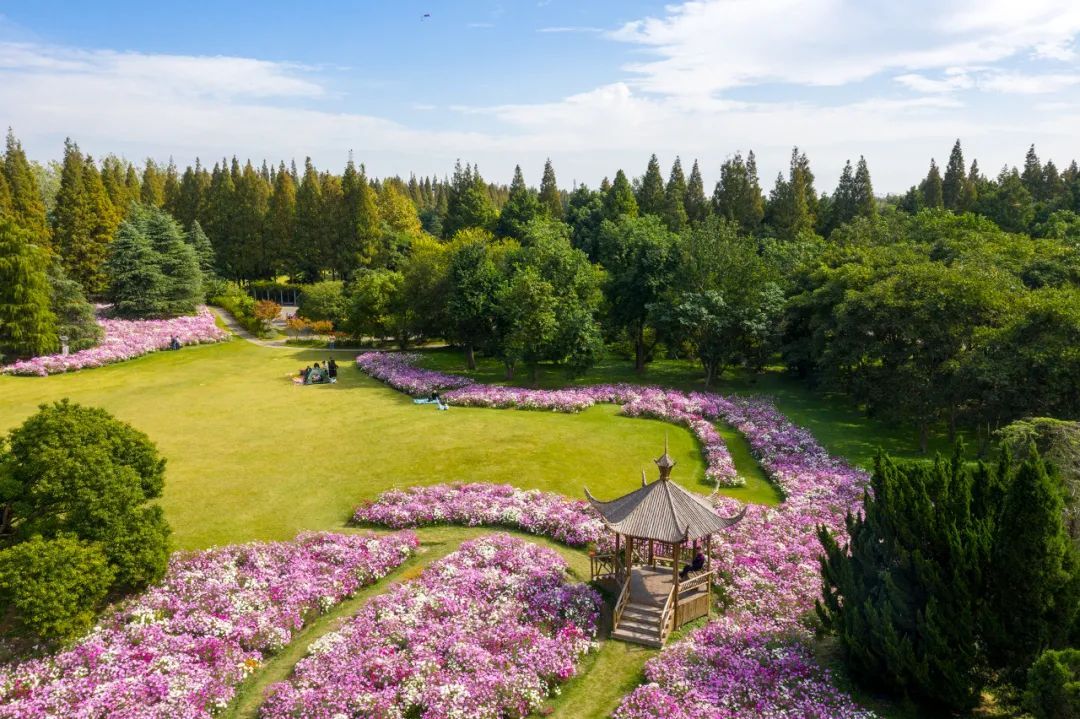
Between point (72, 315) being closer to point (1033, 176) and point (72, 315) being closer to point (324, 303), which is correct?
point (324, 303)

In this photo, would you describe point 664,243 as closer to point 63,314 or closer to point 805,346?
point 805,346

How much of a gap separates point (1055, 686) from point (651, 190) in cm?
8291

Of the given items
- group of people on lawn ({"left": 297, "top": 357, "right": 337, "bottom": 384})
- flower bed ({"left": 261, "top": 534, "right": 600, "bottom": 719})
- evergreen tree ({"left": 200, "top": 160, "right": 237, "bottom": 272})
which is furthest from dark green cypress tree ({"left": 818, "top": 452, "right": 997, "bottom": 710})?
evergreen tree ({"left": 200, "top": 160, "right": 237, "bottom": 272})

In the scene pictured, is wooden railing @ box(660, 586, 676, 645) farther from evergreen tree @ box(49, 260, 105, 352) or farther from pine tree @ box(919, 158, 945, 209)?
pine tree @ box(919, 158, 945, 209)

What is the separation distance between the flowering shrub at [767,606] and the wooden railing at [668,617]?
2.12 ft

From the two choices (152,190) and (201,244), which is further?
(152,190)

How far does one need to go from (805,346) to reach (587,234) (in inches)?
1789

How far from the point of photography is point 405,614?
57.3 ft

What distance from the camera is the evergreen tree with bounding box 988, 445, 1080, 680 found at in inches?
504

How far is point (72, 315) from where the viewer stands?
157 feet

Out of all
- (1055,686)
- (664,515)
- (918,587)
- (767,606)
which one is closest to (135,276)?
(664,515)

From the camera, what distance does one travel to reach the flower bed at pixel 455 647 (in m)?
14.3

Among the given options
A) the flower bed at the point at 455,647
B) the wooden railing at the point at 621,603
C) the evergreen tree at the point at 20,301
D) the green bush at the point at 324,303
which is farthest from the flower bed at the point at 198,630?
the green bush at the point at 324,303

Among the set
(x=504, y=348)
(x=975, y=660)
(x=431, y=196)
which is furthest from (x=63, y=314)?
(x=431, y=196)
